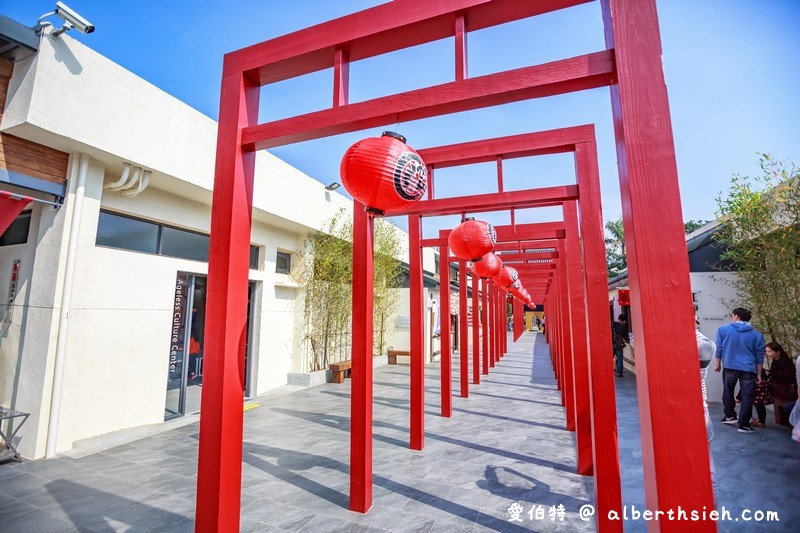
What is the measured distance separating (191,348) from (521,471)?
19.8ft

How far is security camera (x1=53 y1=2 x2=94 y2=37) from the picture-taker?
4352 millimetres

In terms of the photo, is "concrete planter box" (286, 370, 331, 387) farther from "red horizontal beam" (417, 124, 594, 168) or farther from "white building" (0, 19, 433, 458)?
"red horizontal beam" (417, 124, 594, 168)

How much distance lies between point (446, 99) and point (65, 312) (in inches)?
218

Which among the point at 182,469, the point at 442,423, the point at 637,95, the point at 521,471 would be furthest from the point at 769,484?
the point at 182,469

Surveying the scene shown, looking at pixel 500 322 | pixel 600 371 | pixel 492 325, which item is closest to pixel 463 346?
pixel 600 371

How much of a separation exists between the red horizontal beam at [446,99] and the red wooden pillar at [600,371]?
1816mm

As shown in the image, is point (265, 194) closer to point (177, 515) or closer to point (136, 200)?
point (136, 200)

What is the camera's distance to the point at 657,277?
1.53 meters

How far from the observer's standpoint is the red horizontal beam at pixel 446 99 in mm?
1898

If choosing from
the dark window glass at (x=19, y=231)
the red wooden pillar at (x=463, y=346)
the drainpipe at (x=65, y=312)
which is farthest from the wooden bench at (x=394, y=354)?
the dark window glass at (x=19, y=231)

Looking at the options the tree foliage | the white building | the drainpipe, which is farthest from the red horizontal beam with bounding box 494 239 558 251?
the drainpipe

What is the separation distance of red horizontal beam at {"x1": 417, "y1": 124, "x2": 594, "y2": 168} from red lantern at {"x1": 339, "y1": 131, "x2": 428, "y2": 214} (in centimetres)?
219

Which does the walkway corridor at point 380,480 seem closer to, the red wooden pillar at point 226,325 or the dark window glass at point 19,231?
the red wooden pillar at point 226,325

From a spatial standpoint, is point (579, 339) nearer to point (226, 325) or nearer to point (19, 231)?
point (226, 325)
